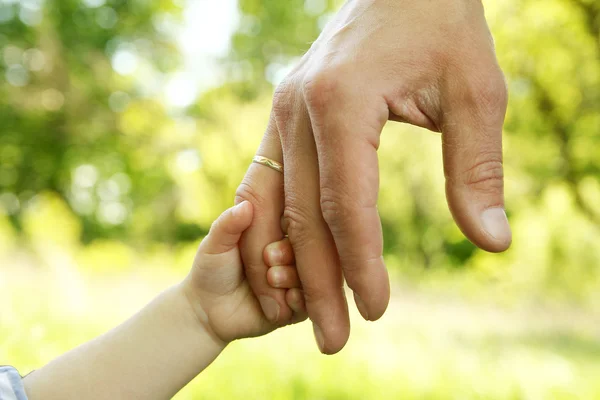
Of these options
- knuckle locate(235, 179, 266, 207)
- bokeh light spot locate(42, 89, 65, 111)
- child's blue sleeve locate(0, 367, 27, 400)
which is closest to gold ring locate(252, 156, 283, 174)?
knuckle locate(235, 179, 266, 207)

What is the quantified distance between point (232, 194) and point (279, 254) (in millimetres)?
5480

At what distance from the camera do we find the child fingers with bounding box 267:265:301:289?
3.36ft

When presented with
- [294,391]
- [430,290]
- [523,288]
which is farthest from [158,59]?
[294,391]

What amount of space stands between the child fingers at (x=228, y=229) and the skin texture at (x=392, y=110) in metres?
0.20

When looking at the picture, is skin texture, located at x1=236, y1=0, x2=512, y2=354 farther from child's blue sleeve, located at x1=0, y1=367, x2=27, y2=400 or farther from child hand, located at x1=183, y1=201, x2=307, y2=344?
child's blue sleeve, located at x1=0, y1=367, x2=27, y2=400

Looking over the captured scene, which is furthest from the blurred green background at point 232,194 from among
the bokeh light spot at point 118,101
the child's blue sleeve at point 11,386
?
the child's blue sleeve at point 11,386

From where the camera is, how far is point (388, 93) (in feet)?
2.58

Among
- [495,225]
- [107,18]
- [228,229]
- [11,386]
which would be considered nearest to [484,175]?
[495,225]

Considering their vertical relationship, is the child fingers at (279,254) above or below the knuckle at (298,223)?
below

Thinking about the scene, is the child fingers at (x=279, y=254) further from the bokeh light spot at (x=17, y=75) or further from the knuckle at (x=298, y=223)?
the bokeh light spot at (x=17, y=75)

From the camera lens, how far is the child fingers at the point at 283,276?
102cm

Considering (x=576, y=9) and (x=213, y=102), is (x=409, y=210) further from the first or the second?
(x=213, y=102)

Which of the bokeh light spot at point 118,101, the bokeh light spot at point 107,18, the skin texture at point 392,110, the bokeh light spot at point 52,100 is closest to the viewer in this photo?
the skin texture at point 392,110

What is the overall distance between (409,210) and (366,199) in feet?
15.9
